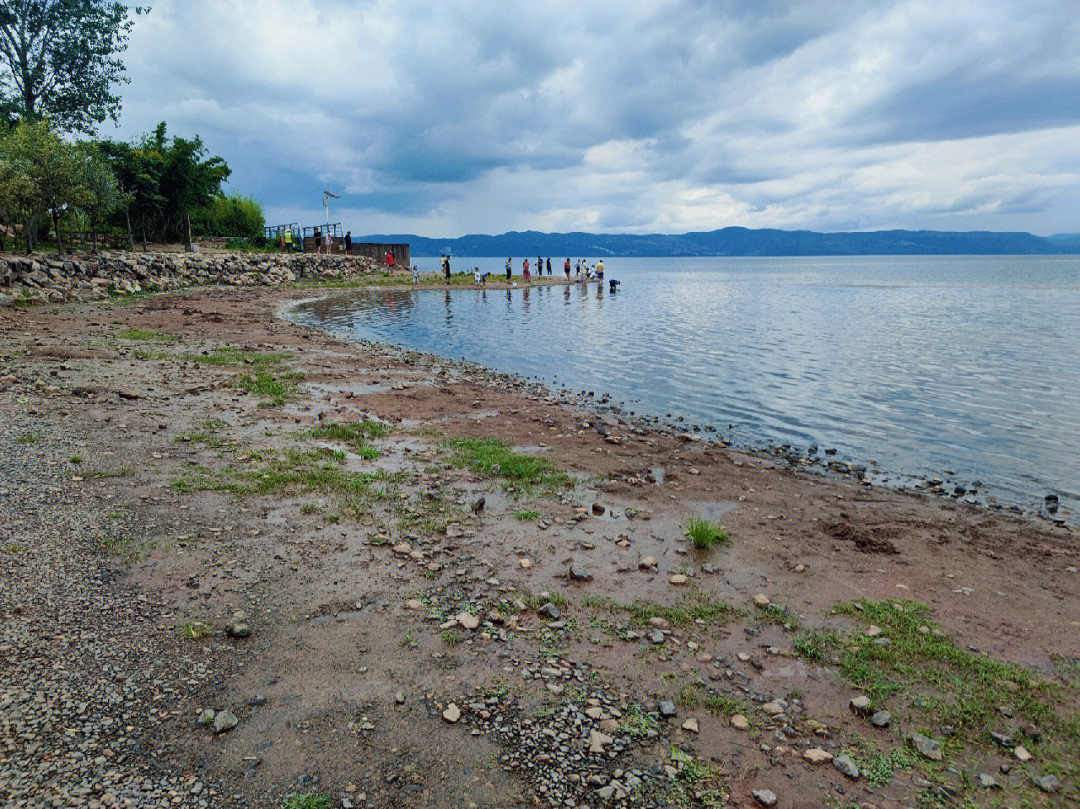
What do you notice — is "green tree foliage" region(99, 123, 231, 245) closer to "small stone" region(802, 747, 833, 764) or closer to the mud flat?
the mud flat

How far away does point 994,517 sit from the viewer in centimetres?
1094

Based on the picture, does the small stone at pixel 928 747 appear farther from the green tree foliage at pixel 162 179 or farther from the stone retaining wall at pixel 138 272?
the green tree foliage at pixel 162 179

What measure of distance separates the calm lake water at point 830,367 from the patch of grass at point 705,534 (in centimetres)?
629

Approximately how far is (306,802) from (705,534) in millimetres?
6207

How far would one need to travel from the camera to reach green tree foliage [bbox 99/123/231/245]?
175ft

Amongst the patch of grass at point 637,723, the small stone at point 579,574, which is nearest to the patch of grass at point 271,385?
the small stone at point 579,574

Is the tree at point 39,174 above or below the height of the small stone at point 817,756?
above

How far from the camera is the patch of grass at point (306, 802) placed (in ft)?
13.4

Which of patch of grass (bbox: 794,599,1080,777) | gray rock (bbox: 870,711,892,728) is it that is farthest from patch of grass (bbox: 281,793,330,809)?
gray rock (bbox: 870,711,892,728)

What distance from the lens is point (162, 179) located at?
190 ft

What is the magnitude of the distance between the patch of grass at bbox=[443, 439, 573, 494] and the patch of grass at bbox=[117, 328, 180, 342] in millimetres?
16937

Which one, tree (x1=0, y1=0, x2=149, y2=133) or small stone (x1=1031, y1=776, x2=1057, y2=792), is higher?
tree (x1=0, y1=0, x2=149, y2=133)

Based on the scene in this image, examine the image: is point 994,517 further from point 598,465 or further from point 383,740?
point 383,740

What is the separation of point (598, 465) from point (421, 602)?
6285 mm
